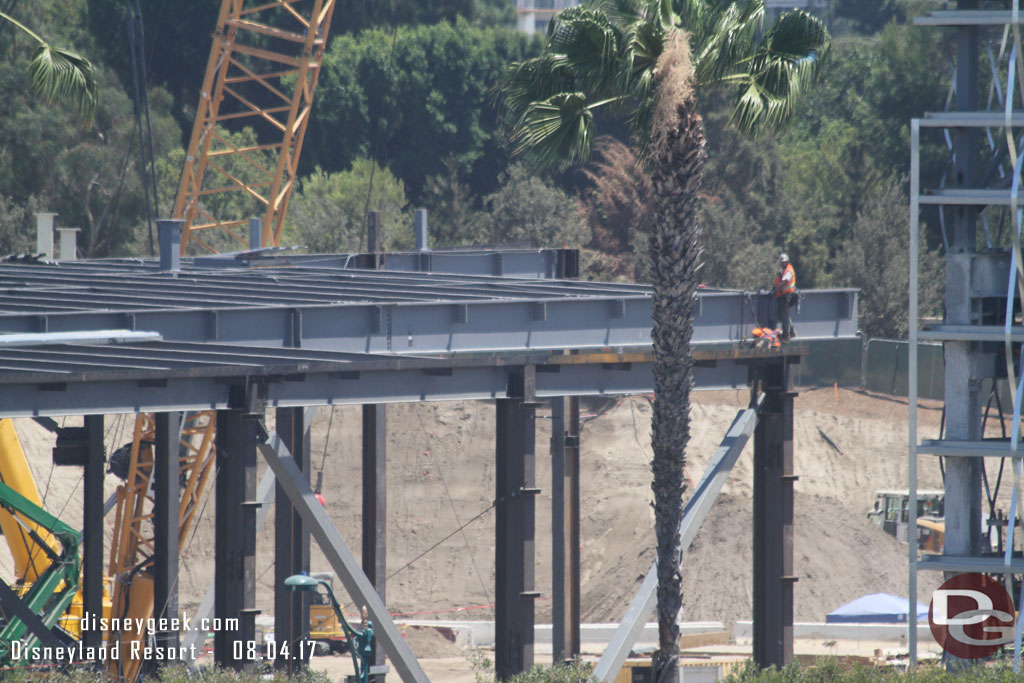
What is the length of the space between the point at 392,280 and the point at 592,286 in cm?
368

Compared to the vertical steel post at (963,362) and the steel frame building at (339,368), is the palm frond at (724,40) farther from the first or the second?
the vertical steel post at (963,362)

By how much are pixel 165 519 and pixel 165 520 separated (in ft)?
0.07

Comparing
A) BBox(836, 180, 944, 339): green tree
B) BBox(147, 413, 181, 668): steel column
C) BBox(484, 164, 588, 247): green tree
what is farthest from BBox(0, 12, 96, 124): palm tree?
BBox(484, 164, 588, 247): green tree

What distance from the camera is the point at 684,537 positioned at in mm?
20984

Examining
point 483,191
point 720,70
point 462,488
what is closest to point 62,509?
point 462,488

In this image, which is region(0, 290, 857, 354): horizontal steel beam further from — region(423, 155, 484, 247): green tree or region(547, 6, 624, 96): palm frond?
region(423, 155, 484, 247): green tree

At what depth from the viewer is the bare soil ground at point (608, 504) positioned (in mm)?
44719

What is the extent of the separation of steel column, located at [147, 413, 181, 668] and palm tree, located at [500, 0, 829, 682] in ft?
24.9

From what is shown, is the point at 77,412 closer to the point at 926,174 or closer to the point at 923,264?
the point at 923,264

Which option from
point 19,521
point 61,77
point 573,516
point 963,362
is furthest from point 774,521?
point 19,521

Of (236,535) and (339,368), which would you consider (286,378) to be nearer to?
(339,368)

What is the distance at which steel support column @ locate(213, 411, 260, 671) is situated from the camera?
18.6 meters

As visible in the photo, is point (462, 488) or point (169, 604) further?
point (462, 488)

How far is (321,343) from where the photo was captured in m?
22.4
